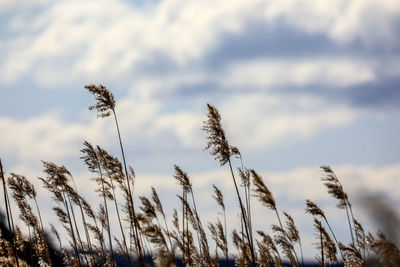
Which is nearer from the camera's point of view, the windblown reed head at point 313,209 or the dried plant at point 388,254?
the dried plant at point 388,254

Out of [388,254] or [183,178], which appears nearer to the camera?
[388,254]

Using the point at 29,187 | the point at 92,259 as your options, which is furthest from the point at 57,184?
the point at 92,259

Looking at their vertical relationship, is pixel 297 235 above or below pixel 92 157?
below

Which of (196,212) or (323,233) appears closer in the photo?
(323,233)

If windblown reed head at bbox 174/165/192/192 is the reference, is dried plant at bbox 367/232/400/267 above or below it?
below

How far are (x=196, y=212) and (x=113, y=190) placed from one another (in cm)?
142

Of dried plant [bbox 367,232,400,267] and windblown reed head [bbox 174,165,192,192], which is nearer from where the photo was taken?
dried plant [bbox 367,232,400,267]

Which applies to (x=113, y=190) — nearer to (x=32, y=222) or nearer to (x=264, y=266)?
(x=32, y=222)

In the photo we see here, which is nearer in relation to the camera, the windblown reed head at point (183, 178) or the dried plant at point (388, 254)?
the dried plant at point (388, 254)

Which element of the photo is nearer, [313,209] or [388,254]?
[388,254]

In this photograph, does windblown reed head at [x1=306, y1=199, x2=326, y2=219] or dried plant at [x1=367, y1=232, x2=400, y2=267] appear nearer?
dried plant at [x1=367, y1=232, x2=400, y2=267]

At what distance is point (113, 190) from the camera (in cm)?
850

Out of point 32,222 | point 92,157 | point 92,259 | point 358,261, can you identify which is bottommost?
point 358,261

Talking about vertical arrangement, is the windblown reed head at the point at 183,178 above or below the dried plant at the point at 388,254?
above
